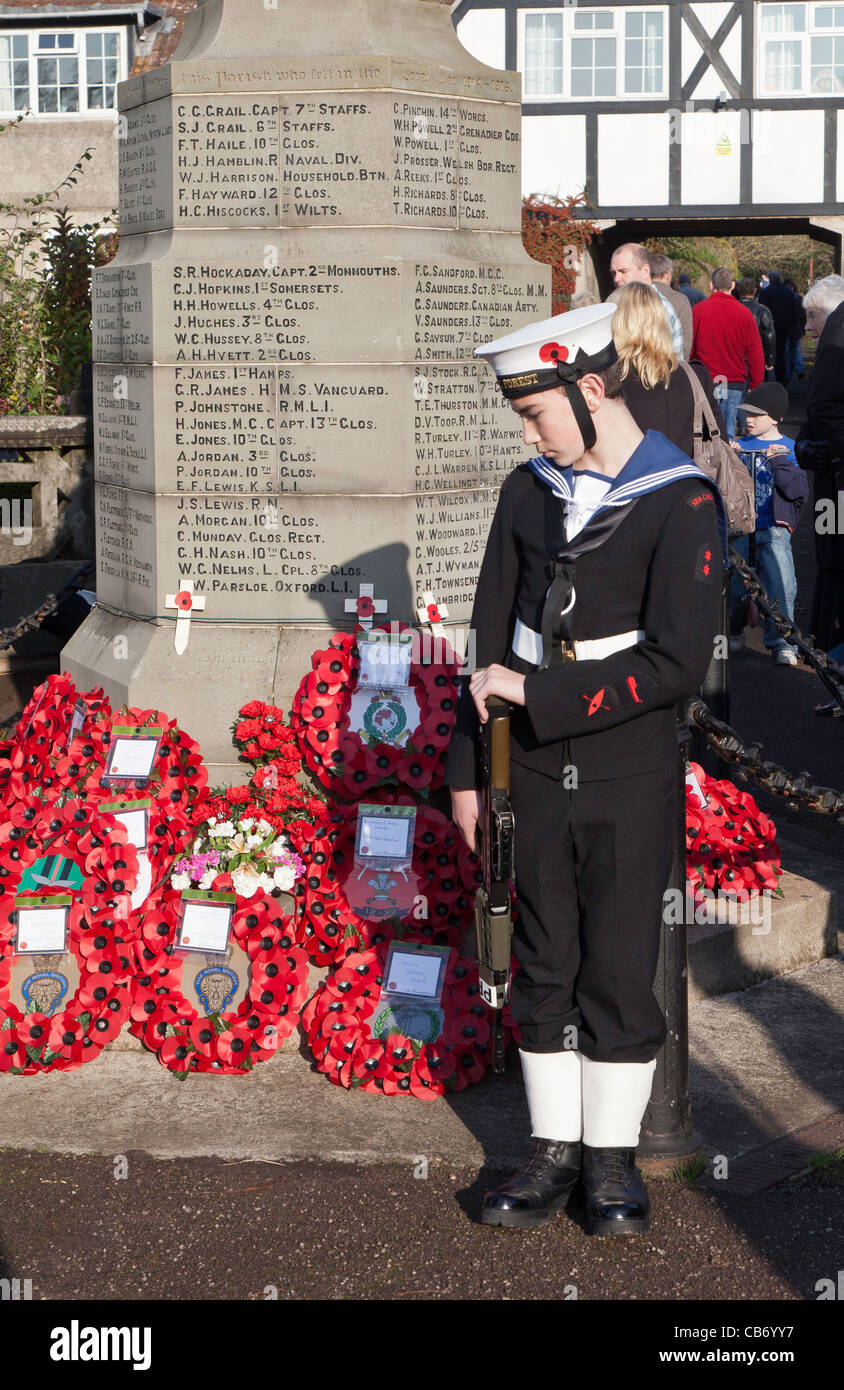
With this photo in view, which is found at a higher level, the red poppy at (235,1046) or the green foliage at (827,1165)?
the red poppy at (235,1046)

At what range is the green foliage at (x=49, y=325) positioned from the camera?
1038cm

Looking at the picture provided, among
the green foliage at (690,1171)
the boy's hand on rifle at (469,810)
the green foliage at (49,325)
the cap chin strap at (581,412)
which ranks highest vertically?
the green foliage at (49,325)

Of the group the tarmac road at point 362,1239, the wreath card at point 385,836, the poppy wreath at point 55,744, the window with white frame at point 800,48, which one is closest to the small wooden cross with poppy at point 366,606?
the wreath card at point 385,836

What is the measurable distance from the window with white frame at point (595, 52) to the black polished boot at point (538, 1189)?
22767 millimetres

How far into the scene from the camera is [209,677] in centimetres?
553

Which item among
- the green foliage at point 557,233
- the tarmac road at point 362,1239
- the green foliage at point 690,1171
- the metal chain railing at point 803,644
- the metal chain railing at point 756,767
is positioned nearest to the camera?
the tarmac road at point 362,1239

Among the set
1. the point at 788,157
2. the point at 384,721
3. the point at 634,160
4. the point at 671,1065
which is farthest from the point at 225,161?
the point at 788,157

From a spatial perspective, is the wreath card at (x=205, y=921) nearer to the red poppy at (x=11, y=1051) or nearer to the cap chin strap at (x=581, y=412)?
the red poppy at (x=11, y=1051)

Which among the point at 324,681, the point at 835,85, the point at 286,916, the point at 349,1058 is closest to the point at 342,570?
the point at 324,681

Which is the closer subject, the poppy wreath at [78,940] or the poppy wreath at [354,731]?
the poppy wreath at [78,940]

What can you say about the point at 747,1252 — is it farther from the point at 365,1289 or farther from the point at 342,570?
the point at 342,570

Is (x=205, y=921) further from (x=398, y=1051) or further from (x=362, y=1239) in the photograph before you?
(x=362, y=1239)

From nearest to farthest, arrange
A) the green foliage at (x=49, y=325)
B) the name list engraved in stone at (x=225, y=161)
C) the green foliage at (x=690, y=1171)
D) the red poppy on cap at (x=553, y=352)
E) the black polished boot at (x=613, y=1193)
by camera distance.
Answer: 1. the red poppy on cap at (x=553, y=352)
2. the black polished boot at (x=613, y=1193)
3. the green foliage at (x=690, y=1171)
4. the name list engraved in stone at (x=225, y=161)
5. the green foliage at (x=49, y=325)

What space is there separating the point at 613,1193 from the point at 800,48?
23695 mm
